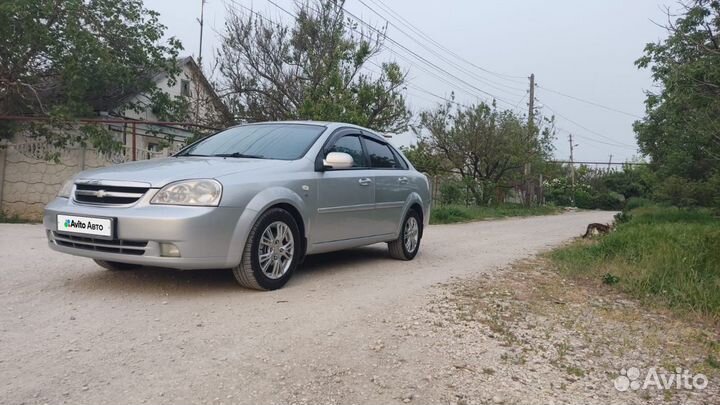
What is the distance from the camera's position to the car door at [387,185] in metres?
6.35

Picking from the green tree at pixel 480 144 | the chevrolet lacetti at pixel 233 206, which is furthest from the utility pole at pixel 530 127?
the chevrolet lacetti at pixel 233 206

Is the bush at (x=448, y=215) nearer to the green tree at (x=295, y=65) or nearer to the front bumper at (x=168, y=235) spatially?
the green tree at (x=295, y=65)

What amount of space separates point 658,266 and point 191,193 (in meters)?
4.80

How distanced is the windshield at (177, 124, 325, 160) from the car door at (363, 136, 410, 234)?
3.10 feet

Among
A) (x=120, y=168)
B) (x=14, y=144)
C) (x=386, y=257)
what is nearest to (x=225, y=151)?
(x=120, y=168)

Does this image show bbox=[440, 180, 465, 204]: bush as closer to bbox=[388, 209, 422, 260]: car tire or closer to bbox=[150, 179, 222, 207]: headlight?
bbox=[388, 209, 422, 260]: car tire

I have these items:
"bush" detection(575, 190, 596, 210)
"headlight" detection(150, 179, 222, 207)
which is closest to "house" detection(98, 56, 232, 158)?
"headlight" detection(150, 179, 222, 207)

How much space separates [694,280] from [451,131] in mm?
17091

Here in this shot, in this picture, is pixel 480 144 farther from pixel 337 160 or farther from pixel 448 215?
pixel 337 160

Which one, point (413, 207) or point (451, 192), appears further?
point (451, 192)

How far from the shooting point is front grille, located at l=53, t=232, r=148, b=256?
13.8ft

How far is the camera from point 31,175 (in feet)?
36.1

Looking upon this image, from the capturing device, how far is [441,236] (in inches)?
417

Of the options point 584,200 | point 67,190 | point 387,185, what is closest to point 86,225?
point 67,190
